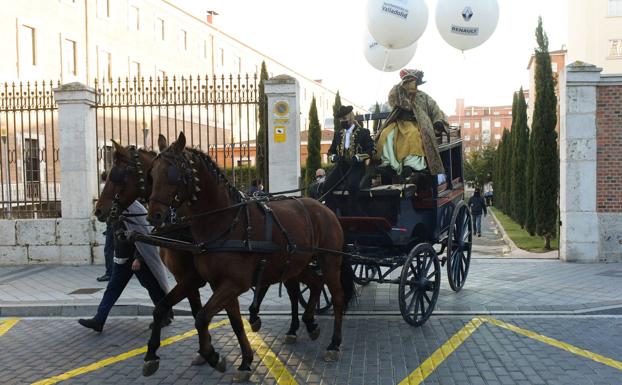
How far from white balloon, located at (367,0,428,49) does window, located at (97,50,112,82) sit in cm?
2351

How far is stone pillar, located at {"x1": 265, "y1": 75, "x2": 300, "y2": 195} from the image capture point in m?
10.7

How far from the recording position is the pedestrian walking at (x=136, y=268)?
6484 millimetres

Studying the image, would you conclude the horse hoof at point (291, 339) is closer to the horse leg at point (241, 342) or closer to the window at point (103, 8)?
the horse leg at point (241, 342)

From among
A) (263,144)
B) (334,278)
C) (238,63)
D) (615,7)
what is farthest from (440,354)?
(238,63)

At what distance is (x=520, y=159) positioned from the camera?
21.6 m

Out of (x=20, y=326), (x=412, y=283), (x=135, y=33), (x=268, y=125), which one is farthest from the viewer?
(x=135, y=33)

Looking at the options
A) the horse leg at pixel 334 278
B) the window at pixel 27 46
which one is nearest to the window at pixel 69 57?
the window at pixel 27 46

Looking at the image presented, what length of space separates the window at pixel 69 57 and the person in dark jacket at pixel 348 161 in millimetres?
24116

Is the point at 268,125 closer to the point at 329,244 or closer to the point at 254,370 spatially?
the point at 329,244

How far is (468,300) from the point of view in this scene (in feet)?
26.0

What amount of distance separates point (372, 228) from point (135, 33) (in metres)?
30.8

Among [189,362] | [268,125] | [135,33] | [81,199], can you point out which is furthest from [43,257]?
[135,33]

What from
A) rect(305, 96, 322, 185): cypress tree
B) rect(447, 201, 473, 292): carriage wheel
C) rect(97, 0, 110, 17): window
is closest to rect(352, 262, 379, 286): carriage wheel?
rect(447, 201, 473, 292): carriage wheel

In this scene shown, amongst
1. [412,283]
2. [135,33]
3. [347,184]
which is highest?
[135,33]
